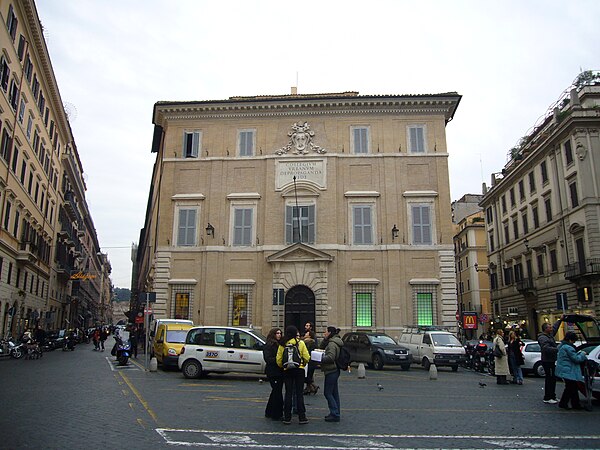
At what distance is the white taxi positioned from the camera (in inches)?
656

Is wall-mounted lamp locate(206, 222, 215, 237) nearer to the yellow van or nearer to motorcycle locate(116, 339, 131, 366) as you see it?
the yellow van

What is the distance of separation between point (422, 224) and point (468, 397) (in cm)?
1651

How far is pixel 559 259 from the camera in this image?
39.2 m

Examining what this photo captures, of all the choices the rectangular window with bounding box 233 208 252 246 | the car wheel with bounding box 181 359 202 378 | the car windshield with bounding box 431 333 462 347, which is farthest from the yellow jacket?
the rectangular window with bounding box 233 208 252 246

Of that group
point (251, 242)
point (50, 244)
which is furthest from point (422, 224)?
point (50, 244)

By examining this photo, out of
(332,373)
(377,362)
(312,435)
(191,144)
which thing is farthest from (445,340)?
(191,144)

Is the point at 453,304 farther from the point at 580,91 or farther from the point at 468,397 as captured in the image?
the point at 580,91

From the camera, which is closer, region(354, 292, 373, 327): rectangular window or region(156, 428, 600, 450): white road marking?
region(156, 428, 600, 450): white road marking

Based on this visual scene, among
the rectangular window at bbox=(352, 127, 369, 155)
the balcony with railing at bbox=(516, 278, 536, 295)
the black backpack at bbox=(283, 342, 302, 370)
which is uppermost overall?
the rectangular window at bbox=(352, 127, 369, 155)

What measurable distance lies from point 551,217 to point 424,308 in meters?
18.6

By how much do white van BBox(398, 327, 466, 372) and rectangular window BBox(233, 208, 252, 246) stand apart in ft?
34.2

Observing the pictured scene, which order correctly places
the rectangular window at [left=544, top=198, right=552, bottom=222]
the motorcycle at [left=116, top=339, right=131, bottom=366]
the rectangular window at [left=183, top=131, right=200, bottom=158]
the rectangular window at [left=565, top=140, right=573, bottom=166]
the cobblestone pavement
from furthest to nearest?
the rectangular window at [left=544, top=198, right=552, bottom=222], the rectangular window at [left=565, top=140, right=573, bottom=166], the rectangular window at [left=183, top=131, right=200, bottom=158], the motorcycle at [left=116, top=339, right=131, bottom=366], the cobblestone pavement

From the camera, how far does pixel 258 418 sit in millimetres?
9562

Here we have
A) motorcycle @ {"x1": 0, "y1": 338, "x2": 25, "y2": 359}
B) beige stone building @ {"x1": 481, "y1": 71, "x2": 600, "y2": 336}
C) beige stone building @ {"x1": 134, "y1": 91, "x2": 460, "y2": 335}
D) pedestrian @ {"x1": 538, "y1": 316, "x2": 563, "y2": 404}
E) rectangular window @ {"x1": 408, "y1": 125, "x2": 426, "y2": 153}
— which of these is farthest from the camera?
beige stone building @ {"x1": 481, "y1": 71, "x2": 600, "y2": 336}
